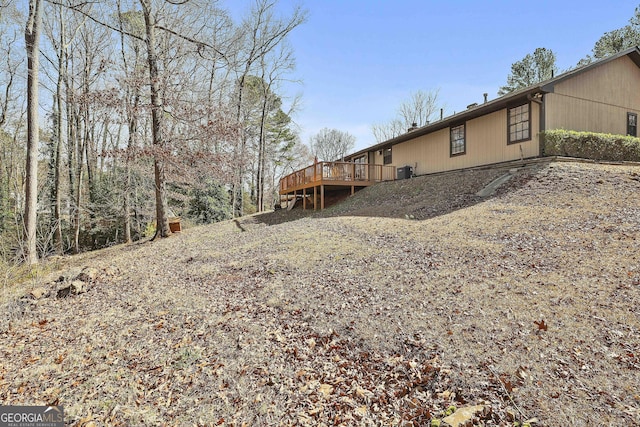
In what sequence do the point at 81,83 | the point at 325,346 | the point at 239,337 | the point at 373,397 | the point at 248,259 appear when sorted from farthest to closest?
the point at 81,83 → the point at 248,259 → the point at 239,337 → the point at 325,346 → the point at 373,397

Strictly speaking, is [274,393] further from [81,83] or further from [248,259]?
[81,83]

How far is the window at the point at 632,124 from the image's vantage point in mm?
12430

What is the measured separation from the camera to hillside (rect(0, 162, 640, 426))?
2.67m

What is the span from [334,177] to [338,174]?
1.46ft

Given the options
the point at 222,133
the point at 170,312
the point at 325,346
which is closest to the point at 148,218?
the point at 222,133

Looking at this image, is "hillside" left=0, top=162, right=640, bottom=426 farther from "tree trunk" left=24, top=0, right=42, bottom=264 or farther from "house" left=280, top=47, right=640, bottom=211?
"house" left=280, top=47, right=640, bottom=211

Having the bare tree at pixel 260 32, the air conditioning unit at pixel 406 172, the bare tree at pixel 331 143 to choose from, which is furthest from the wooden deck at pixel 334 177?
the bare tree at pixel 331 143

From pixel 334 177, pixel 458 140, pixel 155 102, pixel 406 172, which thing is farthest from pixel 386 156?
pixel 155 102

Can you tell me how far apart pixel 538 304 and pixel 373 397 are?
247 cm

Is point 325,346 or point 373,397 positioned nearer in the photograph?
point 373,397

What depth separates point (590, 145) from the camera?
10.5 meters

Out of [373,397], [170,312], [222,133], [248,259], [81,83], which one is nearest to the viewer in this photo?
[373,397]

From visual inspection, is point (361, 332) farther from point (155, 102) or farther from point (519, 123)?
point (519, 123)

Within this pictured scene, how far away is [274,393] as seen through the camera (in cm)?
293
